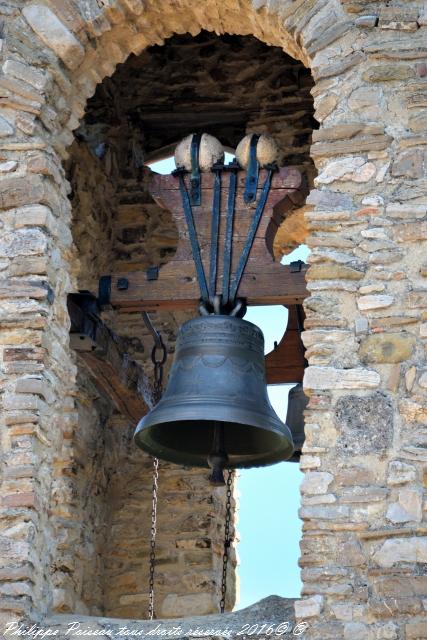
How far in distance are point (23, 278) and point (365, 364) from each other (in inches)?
58.3

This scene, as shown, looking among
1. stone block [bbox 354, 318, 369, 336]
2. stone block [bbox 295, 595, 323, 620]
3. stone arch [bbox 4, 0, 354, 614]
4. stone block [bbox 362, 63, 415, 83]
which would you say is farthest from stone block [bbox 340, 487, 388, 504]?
stone block [bbox 362, 63, 415, 83]

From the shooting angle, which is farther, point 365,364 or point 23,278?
point 23,278

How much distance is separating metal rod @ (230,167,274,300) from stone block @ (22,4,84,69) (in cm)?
99

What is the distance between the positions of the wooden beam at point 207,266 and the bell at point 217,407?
0.19m

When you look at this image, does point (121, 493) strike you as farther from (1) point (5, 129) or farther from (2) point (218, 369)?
(1) point (5, 129)

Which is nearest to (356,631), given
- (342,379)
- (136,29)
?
Result: (342,379)

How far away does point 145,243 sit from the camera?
873 centimetres

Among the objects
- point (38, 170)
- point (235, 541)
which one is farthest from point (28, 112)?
point (235, 541)

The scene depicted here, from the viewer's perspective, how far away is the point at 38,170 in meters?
6.40

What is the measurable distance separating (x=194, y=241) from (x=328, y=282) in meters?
0.76


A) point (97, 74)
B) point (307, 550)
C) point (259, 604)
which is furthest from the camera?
point (97, 74)

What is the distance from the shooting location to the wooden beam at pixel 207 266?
20.6ft

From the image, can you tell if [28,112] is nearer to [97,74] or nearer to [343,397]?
[97,74]

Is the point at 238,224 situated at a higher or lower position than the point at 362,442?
higher
